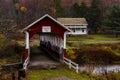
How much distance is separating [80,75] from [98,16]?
54.8m

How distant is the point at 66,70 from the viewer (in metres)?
24.2

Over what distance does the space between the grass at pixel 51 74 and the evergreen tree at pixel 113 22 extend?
1657 inches

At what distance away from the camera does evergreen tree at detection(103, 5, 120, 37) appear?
64.5 m

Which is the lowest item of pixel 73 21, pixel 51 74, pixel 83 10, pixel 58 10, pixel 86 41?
pixel 51 74

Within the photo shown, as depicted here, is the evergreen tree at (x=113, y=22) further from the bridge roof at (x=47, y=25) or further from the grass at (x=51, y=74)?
the grass at (x=51, y=74)

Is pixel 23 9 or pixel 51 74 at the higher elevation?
pixel 23 9

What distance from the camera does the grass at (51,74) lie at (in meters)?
21.0

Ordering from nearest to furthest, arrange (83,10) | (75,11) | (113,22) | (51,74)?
(51,74)
(113,22)
(83,10)
(75,11)

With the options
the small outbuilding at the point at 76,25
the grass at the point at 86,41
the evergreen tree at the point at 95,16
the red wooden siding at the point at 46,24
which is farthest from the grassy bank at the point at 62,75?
the evergreen tree at the point at 95,16

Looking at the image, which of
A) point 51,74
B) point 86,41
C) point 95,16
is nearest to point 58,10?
point 95,16

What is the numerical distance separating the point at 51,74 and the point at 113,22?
4491 centimetres

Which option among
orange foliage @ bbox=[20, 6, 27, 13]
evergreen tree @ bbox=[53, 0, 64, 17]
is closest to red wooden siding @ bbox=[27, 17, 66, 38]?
evergreen tree @ bbox=[53, 0, 64, 17]

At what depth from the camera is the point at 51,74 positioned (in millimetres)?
22328

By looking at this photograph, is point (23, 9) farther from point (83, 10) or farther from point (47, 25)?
point (47, 25)
